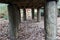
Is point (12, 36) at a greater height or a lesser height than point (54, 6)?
lesser

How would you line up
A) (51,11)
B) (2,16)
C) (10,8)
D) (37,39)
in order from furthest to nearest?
(2,16) < (37,39) < (10,8) < (51,11)

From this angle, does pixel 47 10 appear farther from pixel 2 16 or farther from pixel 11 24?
pixel 2 16

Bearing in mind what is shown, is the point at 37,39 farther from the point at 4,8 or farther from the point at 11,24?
the point at 4,8

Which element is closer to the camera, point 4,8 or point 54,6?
point 54,6

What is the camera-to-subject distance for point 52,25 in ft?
5.68

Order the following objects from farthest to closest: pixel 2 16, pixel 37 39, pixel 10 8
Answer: pixel 2 16
pixel 37 39
pixel 10 8

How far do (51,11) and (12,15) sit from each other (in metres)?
1.57

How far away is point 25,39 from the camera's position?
3.69 metres

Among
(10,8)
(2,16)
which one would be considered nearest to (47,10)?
(10,8)

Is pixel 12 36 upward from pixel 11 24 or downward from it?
downward

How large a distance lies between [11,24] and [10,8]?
1.14 feet

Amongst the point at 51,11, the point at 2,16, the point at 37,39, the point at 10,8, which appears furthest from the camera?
the point at 2,16

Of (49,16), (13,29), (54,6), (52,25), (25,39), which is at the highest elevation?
(54,6)

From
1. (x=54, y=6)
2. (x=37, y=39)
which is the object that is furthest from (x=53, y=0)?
(x=37, y=39)
